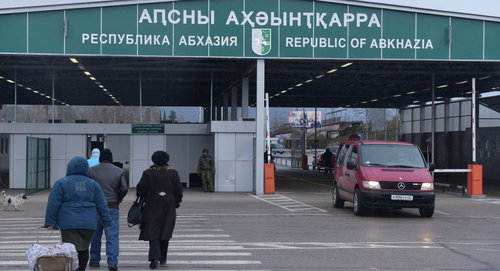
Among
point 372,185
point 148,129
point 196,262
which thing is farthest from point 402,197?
point 148,129

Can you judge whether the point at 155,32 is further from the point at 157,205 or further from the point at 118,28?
the point at 157,205

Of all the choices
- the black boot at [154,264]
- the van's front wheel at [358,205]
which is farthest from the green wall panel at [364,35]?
the black boot at [154,264]

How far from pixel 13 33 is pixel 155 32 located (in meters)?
5.01

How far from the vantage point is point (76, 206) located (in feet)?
23.2

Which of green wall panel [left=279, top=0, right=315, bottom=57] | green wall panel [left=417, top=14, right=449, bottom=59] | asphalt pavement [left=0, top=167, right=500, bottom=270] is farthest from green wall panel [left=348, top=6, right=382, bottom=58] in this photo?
asphalt pavement [left=0, top=167, right=500, bottom=270]

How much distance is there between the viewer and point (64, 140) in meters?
27.5

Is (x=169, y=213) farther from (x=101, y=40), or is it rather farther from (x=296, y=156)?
(x=296, y=156)

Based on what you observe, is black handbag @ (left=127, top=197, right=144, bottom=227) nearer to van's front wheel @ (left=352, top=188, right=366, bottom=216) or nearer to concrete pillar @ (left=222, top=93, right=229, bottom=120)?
van's front wheel @ (left=352, top=188, right=366, bottom=216)

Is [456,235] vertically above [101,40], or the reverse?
[101,40]

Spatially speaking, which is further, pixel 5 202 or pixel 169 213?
pixel 5 202

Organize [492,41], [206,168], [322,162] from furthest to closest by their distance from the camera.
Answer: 1. [322,162]
2. [206,168]
3. [492,41]

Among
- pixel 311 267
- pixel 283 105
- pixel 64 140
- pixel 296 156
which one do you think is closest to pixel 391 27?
pixel 64 140

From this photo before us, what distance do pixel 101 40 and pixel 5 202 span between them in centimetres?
774

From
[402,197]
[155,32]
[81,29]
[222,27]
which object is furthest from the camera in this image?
[222,27]
